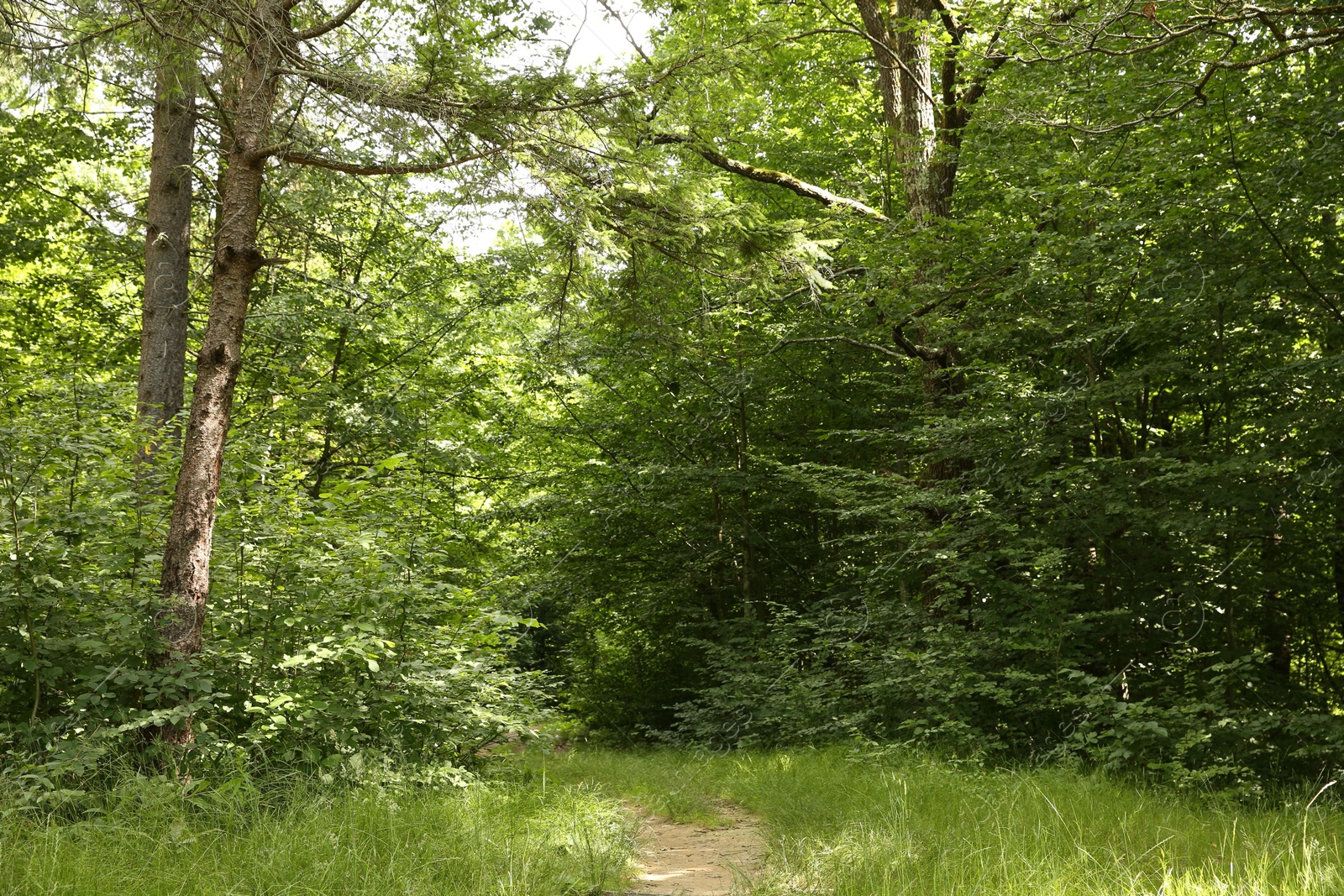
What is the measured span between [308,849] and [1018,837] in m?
3.27

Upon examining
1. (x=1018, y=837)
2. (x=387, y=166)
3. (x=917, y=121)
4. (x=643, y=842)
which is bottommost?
(x=643, y=842)

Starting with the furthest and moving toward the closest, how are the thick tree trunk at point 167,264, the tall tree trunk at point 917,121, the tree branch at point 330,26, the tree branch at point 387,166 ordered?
the tall tree trunk at point 917,121, the thick tree trunk at point 167,264, the tree branch at point 387,166, the tree branch at point 330,26

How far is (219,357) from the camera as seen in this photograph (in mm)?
5562

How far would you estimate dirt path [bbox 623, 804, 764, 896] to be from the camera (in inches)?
174

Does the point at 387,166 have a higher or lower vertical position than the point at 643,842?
higher

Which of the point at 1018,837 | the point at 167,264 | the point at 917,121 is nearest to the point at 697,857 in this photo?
the point at 1018,837

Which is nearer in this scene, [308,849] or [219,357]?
[308,849]

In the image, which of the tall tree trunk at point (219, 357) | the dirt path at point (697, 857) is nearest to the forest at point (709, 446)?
the tall tree trunk at point (219, 357)

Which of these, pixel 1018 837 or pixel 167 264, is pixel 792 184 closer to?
pixel 167 264

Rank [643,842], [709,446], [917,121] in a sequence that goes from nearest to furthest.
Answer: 1. [643,842]
2. [917,121]
3. [709,446]

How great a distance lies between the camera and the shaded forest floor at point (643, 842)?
3.51 m

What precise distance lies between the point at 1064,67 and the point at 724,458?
21.2 feet

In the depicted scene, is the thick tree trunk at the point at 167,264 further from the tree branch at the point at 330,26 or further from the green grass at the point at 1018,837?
the green grass at the point at 1018,837

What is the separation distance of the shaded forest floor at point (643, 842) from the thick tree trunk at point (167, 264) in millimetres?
5525
